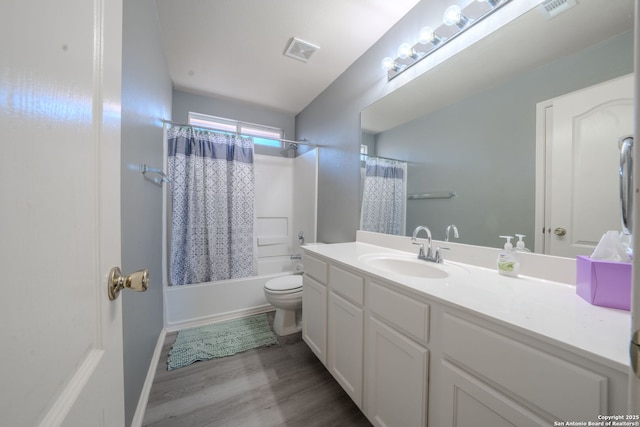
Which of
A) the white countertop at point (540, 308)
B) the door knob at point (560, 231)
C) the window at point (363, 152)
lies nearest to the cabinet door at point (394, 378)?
the white countertop at point (540, 308)

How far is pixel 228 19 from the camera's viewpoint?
158 cm

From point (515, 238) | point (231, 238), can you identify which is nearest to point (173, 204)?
point (231, 238)

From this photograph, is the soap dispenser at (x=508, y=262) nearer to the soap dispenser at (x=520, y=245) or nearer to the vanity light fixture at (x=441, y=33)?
the soap dispenser at (x=520, y=245)

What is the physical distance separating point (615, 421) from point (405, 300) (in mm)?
512

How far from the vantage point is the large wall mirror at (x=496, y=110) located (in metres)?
0.85

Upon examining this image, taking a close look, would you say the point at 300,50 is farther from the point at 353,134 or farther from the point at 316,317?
the point at 316,317

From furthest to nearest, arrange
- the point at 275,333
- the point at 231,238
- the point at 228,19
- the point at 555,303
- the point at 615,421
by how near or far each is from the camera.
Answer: the point at 231,238
the point at 275,333
the point at 228,19
the point at 555,303
the point at 615,421

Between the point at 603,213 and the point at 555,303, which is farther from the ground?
the point at 603,213

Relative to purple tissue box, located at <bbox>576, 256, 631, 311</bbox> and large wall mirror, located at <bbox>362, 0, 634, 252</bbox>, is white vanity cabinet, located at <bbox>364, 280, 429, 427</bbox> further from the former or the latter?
large wall mirror, located at <bbox>362, 0, 634, 252</bbox>

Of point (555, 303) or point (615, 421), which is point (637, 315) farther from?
point (555, 303)

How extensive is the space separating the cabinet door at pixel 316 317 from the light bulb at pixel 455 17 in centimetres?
166

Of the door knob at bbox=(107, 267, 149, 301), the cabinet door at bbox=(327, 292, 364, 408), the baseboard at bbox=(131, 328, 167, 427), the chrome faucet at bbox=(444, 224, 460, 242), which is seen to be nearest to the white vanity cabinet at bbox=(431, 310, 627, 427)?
the cabinet door at bbox=(327, 292, 364, 408)

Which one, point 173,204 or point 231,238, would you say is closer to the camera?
point 173,204

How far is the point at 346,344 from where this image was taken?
1.22 m
